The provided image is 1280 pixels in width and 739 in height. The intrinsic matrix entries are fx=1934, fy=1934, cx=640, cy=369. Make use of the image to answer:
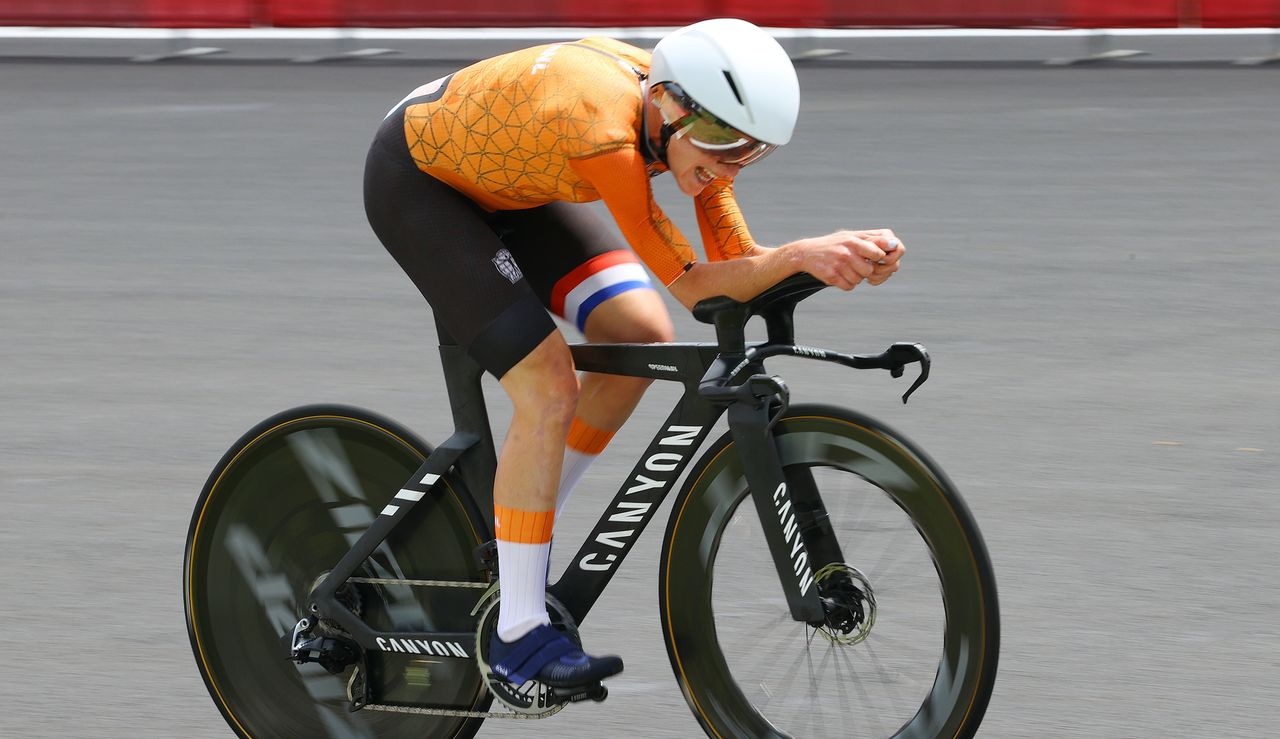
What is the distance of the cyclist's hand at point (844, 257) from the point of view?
3.49 metres

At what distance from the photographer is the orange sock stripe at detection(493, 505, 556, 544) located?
397cm

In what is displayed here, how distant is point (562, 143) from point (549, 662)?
41.8 inches

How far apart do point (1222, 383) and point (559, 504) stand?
3.82 meters

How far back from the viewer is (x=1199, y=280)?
346 inches

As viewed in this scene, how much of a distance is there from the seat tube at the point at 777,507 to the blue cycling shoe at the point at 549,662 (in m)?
0.44

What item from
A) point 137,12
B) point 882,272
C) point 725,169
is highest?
point 725,169

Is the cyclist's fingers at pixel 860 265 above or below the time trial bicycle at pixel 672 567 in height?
above

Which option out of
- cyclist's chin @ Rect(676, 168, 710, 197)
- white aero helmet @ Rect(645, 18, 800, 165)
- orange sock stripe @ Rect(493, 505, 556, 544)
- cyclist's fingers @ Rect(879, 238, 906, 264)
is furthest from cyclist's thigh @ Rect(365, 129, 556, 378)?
cyclist's fingers @ Rect(879, 238, 906, 264)

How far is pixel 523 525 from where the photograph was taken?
3971 millimetres

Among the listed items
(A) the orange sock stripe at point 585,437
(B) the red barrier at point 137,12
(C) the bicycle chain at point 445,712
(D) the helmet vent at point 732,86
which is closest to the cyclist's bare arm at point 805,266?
(D) the helmet vent at point 732,86

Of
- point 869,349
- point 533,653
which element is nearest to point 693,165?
point 533,653

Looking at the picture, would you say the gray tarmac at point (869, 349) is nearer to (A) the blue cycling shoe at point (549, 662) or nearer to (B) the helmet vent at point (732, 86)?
(A) the blue cycling shoe at point (549, 662)

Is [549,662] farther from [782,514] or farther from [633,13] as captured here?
[633,13]

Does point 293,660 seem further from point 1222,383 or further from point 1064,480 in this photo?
point 1222,383
